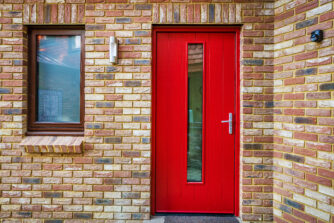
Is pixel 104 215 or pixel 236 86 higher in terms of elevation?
pixel 236 86

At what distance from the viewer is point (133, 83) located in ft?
8.64

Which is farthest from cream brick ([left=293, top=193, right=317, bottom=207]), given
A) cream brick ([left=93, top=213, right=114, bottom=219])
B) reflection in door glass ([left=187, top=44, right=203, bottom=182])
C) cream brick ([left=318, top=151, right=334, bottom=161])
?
cream brick ([left=93, top=213, right=114, bottom=219])

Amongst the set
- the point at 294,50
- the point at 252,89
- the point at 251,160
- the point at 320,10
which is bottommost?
the point at 251,160

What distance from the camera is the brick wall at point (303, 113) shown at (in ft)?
7.16

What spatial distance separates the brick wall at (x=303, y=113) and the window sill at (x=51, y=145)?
2396 millimetres

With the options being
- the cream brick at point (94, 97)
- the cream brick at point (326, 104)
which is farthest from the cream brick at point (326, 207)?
the cream brick at point (94, 97)

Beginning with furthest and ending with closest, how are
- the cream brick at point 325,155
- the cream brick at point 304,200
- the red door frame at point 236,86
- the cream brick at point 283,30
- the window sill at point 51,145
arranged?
1. the red door frame at point 236,86
2. the window sill at point 51,145
3. the cream brick at point 283,30
4. the cream brick at point 304,200
5. the cream brick at point 325,155

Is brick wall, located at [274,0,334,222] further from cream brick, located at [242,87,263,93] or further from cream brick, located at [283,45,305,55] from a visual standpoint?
cream brick, located at [242,87,263,93]

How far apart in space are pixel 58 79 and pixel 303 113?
2958 mm

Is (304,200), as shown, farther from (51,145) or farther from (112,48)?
(51,145)

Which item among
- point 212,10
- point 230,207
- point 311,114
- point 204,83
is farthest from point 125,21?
point 230,207

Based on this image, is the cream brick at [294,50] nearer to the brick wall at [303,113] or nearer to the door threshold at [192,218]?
the brick wall at [303,113]

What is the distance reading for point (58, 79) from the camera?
281 cm

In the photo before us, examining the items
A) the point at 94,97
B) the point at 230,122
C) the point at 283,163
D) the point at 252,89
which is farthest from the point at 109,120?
the point at 283,163
